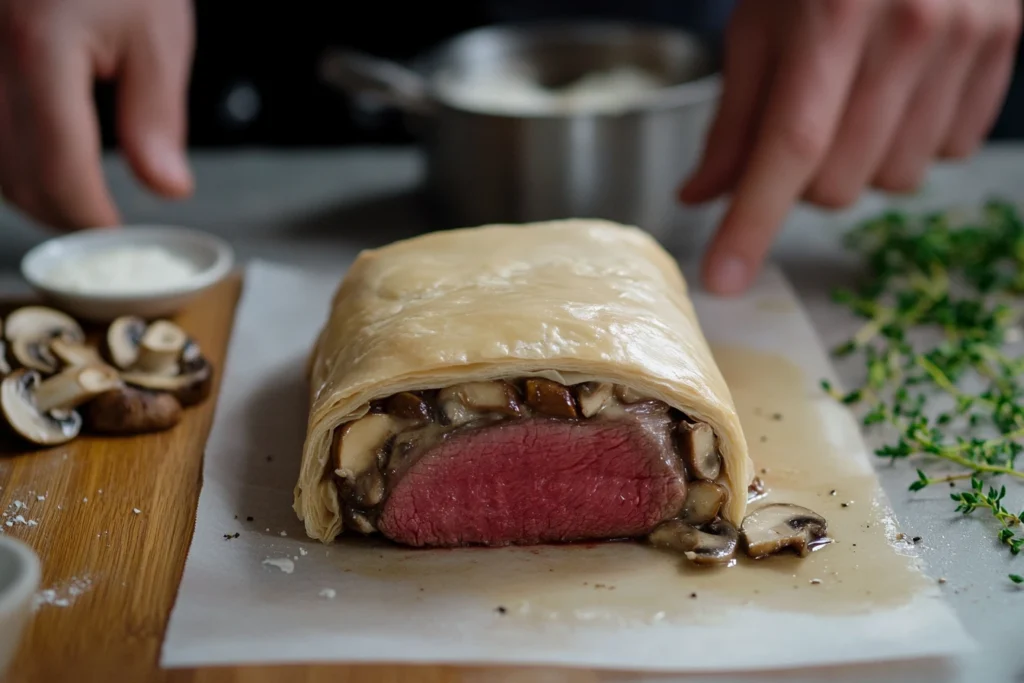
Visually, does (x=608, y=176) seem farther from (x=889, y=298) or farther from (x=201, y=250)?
(x=201, y=250)

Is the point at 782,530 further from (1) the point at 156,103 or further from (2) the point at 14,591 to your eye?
(1) the point at 156,103

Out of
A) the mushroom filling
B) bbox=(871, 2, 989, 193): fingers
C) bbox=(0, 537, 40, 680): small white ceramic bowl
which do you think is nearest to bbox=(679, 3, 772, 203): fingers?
bbox=(871, 2, 989, 193): fingers

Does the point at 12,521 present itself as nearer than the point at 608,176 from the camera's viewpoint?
Yes

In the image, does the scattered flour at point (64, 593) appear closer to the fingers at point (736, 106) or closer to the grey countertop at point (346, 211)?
the grey countertop at point (346, 211)

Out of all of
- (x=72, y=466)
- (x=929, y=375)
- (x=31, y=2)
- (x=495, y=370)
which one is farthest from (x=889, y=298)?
(x=31, y=2)

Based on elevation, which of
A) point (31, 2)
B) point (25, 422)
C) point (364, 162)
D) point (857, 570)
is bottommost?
point (364, 162)

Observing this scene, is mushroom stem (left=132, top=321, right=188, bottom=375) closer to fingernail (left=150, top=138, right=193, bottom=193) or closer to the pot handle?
fingernail (left=150, top=138, right=193, bottom=193)
